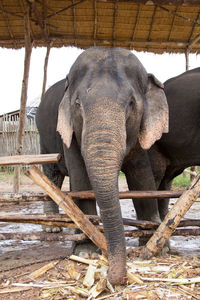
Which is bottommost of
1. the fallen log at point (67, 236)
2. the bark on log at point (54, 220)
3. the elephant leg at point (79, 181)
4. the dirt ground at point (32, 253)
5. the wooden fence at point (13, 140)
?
the dirt ground at point (32, 253)

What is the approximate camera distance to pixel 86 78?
2.64 meters

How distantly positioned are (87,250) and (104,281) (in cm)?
88

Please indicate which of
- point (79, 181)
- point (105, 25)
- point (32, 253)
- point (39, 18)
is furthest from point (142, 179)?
point (105, 25)

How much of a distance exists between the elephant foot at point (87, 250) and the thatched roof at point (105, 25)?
4.36 m

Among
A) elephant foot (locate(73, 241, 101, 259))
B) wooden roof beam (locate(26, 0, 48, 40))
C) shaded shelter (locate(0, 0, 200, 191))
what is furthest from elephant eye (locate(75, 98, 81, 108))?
shaded shelter (locate(0, 0, 200, 191))

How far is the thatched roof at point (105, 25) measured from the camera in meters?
6.27

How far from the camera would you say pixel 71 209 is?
2.62 m

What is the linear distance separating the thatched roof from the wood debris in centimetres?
473

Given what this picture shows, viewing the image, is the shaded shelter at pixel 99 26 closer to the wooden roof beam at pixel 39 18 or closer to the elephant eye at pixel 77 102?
the wooden roof beam at pixel 39 18

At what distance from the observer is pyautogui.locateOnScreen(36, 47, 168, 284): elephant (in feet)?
7.00

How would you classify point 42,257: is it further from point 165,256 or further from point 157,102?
point 157,102

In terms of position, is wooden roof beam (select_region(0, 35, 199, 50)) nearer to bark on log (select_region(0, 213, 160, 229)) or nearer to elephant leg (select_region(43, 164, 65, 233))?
elephant leg (select_region(43, 164, 65, 233))

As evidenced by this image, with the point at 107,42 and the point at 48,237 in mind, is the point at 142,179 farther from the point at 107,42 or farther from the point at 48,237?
the point at 107,42

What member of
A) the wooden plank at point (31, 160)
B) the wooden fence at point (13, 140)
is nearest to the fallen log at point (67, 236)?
the wooden plank at point (31, 160)
